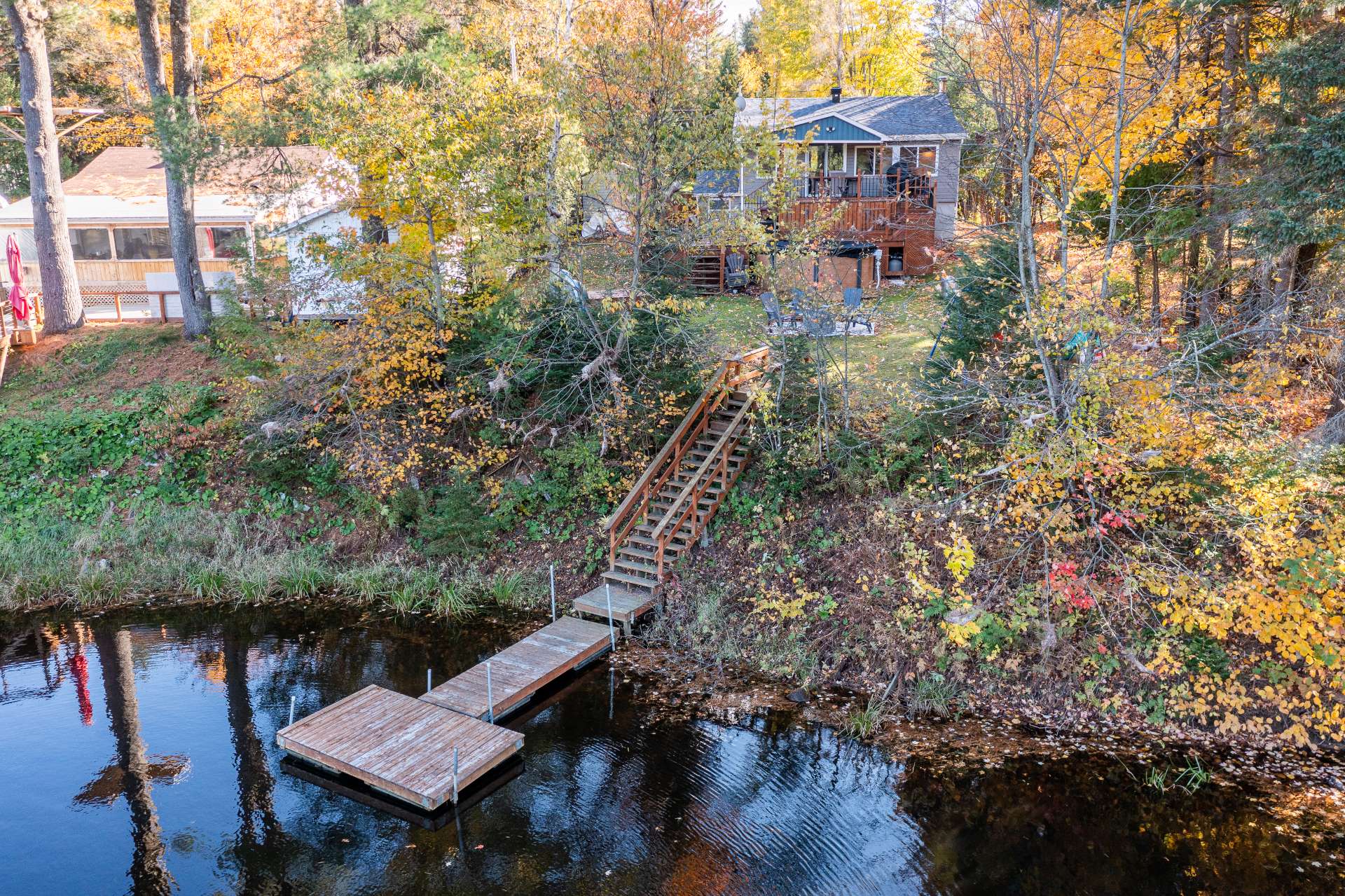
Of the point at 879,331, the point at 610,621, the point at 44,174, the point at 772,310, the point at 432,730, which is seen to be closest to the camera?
the point at 432,730

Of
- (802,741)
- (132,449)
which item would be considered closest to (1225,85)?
(802,741)

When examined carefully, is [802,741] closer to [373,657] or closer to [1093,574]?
[1093,574]

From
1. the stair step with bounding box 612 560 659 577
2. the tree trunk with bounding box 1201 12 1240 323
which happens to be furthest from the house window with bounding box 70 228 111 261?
the tree trunk with bounding box 1201 12 1240 323

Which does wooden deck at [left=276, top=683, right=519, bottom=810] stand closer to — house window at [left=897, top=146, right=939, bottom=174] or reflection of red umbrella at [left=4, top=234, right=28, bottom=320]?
reflection of red umbrella at [left=4, top=234, right=28, bottom=320]

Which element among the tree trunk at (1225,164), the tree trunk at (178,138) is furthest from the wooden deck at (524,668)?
the tree trunk at (178,138)

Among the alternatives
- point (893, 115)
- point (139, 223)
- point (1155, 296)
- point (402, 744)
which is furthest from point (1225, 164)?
point (139, 223)

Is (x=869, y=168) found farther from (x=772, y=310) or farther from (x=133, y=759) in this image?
(x=133, y=759)
